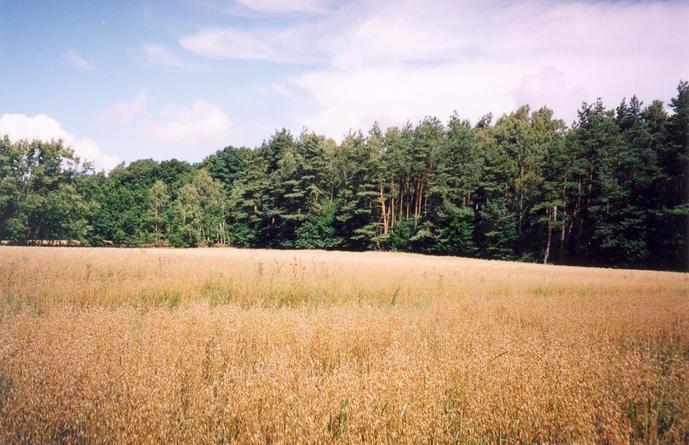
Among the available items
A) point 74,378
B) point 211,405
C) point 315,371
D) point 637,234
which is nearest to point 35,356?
point 74,378

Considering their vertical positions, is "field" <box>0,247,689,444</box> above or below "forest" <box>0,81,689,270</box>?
below

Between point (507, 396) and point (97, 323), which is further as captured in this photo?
point (97, 323)

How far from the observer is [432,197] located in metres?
45.2

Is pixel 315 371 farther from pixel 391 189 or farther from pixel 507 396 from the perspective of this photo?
pixel 391 189

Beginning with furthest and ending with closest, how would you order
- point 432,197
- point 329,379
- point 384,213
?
point 384,213
point 432,197
point 329,379

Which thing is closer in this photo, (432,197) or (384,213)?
(432,197)

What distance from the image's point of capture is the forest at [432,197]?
34.0 metres

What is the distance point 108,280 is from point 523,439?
10517 mm

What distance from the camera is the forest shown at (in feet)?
111

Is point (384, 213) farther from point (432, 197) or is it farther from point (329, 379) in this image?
point (329, 379)

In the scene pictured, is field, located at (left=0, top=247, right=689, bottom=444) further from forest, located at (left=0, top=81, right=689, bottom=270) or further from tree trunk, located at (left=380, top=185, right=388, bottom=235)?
tree trunk, located at (left=380, top=185, right=388, bottom=235)

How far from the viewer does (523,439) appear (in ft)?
10.1

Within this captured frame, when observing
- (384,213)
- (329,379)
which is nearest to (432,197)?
(384,213)

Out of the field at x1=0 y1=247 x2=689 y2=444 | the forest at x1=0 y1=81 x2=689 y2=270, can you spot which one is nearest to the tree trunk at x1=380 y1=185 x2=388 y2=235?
the forest at x1=0 y1=81 x2=689 y2=270
